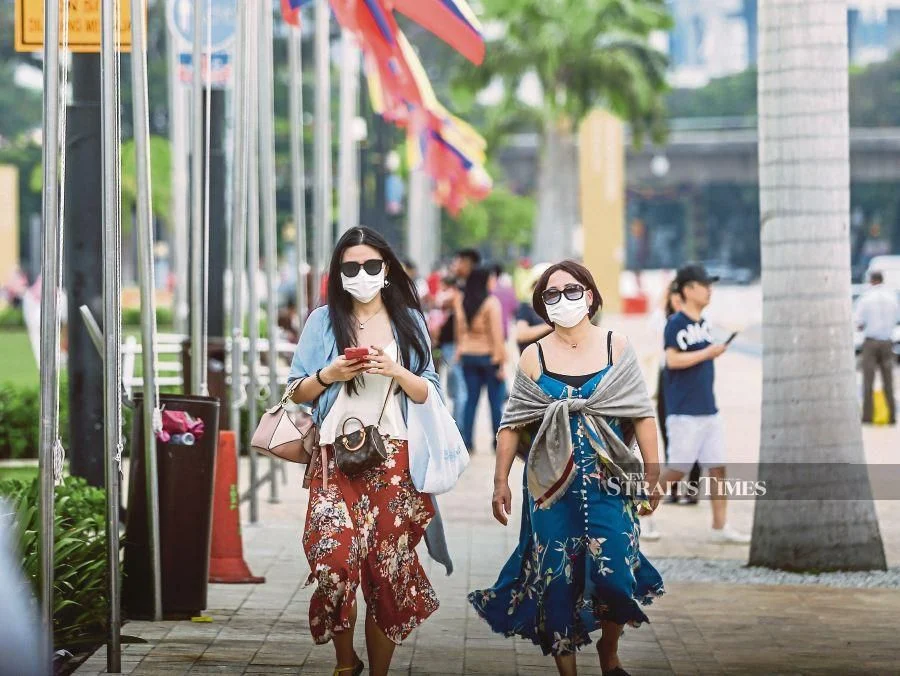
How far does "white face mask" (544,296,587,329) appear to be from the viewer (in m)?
6.30

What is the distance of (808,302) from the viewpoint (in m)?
9.20

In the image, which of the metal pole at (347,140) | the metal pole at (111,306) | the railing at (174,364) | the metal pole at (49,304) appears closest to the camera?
the metal pole at (49,304)

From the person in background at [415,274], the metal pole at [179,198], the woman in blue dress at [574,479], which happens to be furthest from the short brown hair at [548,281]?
the metal pole at [179,198]

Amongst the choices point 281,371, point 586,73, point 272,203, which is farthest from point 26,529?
point 586,73

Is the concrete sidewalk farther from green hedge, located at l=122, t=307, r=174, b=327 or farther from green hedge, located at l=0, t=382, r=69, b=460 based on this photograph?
green hedge, located at l=122, t=307, r=174, b=327

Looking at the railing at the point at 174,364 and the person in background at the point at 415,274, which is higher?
the person in background at the point at 415,274

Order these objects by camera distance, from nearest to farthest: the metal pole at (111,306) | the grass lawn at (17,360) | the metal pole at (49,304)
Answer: the metal pole at (49,304) → the metal pole at (111,306) → the grass lawn at (17,360)

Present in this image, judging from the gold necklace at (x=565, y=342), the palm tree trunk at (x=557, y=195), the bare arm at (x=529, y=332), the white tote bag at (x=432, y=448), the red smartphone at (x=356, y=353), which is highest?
the palm tree trunk at (x=557, y=195)

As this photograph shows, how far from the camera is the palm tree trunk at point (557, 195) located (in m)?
48.6

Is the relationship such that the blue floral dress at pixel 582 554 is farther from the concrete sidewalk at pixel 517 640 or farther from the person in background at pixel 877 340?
the person in background at pixel 877 340

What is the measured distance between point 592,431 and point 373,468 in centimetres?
80

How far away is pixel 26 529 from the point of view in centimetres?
717

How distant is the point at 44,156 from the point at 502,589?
7.55ft

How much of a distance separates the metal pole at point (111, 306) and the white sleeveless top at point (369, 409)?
90 cm
